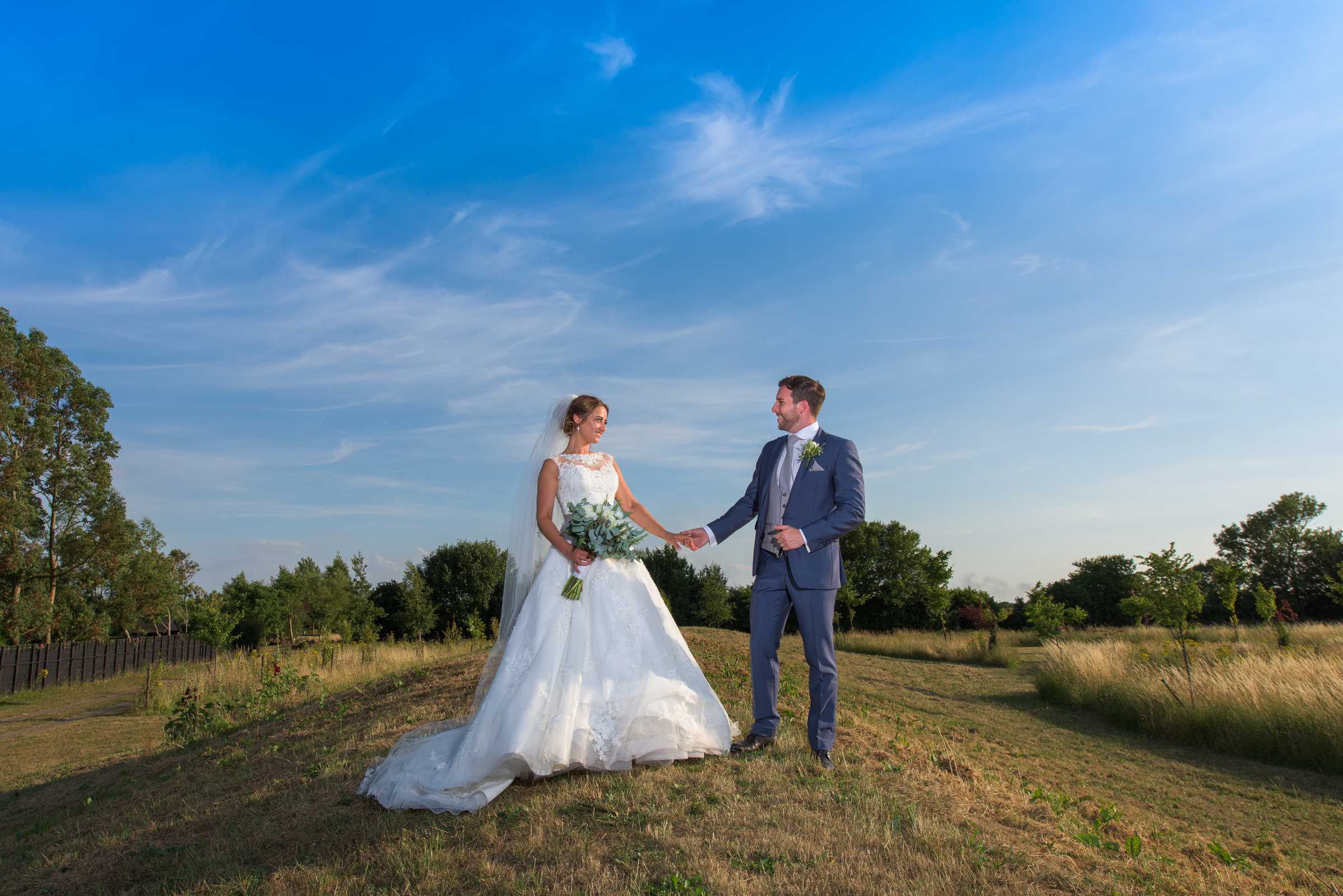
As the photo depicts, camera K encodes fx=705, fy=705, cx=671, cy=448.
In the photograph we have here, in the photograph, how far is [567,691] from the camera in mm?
4773

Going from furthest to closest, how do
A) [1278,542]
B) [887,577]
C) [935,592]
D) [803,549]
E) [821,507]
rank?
[1278,542]
[887,577]
[935,592]
[821,507]
[803,549]

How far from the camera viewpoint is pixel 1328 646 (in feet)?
55.4

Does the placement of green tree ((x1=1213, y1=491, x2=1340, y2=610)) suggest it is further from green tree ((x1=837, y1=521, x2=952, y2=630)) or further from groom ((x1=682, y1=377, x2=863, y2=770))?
groom ((x1=682, y1=377, x2=863, y2=770))

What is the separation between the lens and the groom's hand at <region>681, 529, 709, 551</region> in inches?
230

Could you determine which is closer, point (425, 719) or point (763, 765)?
point (763, 765)

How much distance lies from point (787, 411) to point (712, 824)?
114 inches

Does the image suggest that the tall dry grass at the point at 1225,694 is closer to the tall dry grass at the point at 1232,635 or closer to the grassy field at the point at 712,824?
the grassy field at the point at 712,824

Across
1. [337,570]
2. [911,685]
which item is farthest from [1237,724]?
[337,570]

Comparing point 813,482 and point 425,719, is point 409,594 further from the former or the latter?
point 813,482

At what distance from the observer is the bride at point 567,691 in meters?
4.57

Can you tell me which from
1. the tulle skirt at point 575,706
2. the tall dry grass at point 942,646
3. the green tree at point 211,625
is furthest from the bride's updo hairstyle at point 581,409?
the green tree at point 211,625

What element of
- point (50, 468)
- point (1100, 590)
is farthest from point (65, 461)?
point (1100, 590)

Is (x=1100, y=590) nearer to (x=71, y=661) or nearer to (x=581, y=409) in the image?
(x=581, y=409)

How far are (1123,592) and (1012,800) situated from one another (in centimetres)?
4113
